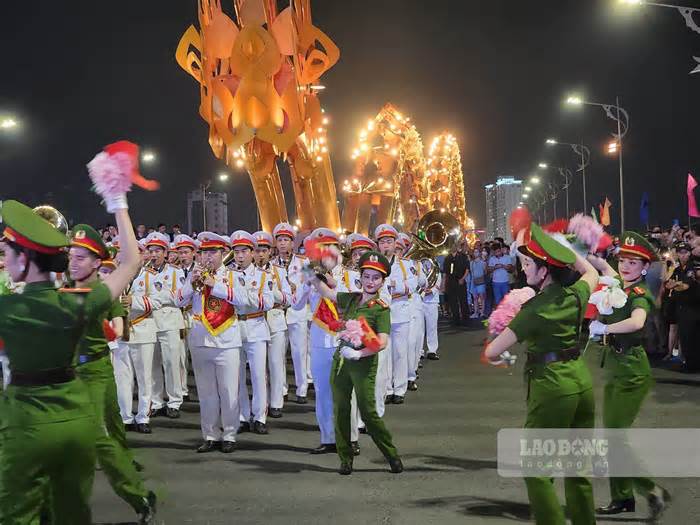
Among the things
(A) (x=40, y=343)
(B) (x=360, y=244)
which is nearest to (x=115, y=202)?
(A) (x=40, y=343)

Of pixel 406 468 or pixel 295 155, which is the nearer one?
pixel 406 468

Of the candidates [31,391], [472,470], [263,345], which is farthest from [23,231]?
[263,345]

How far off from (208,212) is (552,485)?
174ft

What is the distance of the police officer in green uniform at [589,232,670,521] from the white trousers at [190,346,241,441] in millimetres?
3766

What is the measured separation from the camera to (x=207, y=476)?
688 cm

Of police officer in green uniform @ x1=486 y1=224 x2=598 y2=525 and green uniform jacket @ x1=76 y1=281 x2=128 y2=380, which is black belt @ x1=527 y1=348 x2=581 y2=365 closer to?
police officer in green uniform @ x1=486 y1=224 x2=598 y2=525

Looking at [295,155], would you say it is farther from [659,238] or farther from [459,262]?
[659,238]

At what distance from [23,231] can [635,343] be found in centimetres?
446

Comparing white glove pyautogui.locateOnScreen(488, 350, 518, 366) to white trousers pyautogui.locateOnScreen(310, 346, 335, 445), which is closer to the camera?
white glove pyautogui.locateOnScreen(488, 350, 518, 366)

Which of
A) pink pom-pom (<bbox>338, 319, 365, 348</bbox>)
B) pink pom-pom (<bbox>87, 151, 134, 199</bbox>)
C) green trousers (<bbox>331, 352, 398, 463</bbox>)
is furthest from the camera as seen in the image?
green trousers (<bbox>331, 352, 398, 463</bbox>)

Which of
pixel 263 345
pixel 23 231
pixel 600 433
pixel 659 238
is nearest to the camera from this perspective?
pixel 23 231

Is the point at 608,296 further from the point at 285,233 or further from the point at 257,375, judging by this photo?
the point at 285,233

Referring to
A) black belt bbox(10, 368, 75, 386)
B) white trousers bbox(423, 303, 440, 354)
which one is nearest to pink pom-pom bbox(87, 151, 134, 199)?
black belt bbox(10, 368, 75, 386)

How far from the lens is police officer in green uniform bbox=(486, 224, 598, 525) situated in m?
4.39
